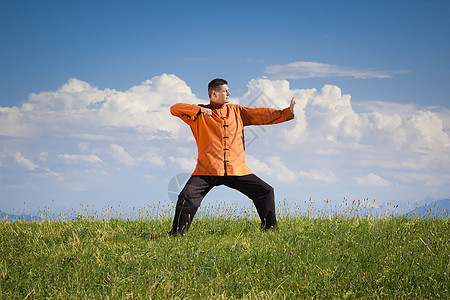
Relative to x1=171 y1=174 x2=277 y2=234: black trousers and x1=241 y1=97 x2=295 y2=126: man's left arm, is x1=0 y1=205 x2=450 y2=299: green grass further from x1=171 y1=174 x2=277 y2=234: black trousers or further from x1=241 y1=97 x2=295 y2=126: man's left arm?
x1=241 y1=97 x2=295 y2=126: man's left arm

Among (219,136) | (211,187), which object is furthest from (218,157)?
(211,187)

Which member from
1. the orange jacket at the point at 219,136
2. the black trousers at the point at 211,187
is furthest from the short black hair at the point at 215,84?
the black trousers at the point at 211,187

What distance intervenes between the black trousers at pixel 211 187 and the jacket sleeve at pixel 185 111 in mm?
1022

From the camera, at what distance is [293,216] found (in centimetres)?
845

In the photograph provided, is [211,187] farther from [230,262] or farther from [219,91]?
[230,262]

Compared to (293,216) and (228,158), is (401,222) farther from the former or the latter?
(228,158)

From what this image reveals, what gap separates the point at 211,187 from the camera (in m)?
7.14

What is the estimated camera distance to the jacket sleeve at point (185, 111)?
7.08m

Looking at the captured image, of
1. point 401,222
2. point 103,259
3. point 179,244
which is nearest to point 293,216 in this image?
point 401,222

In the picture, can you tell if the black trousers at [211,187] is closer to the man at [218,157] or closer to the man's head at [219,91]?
the man at [218,157]

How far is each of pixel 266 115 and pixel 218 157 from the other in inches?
47.1

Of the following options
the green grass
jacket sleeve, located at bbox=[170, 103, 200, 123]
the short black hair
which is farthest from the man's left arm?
the green grass

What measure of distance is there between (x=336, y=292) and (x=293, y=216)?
366 cm

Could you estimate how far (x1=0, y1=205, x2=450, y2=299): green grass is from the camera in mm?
4816
